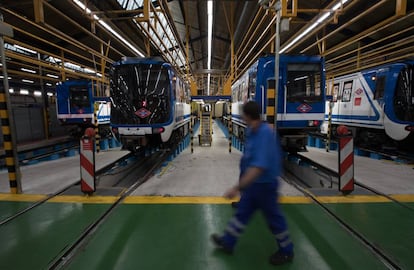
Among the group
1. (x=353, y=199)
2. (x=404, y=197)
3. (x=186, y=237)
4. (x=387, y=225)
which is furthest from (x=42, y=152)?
(x=404, y=197)

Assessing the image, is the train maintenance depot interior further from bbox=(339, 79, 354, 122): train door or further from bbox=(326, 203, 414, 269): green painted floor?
bbox=(339, 79, 354, 122): train door

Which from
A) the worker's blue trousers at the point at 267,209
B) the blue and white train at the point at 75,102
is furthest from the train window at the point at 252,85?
the blue and white train at the point at 75,102

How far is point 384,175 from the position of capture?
4.45m

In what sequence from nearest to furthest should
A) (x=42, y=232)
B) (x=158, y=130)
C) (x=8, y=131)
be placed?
(x=42, y=232) → (x=8, y=131) → (x=158, y=130)

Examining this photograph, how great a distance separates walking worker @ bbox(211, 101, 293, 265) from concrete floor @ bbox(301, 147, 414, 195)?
285cm

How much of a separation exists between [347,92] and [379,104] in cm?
205

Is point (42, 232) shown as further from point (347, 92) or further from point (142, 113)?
point (347, 92)

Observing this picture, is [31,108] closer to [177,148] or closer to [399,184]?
[177,148]

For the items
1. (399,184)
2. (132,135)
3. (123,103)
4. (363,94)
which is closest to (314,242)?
(399,184)

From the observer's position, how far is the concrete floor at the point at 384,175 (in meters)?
3.73

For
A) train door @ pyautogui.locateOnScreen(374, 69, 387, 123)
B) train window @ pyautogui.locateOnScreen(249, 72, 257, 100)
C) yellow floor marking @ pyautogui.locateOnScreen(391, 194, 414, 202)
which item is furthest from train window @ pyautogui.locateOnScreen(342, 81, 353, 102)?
yellow floor marking @ pyautogui.locateOnScreen(391, 194, 414, 202)

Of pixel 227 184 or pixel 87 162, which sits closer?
pixel 87 162

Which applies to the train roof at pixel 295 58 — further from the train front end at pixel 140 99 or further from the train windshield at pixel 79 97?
the train windshield at pixel 79 97

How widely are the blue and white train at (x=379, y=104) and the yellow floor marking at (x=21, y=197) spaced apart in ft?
28.3
